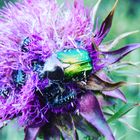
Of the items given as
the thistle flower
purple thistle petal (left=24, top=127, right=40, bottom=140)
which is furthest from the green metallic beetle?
purple thistle petal (left=24, top=127, right=40, bottom=140)

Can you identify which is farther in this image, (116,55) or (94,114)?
(116,55)

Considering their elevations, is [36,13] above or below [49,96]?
above

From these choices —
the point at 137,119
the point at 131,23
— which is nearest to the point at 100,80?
the point at 137,119

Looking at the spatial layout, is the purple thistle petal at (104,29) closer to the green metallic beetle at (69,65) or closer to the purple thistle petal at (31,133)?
the green metallic beetle at (69,65)

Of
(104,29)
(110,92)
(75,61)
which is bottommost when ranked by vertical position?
(110,92)

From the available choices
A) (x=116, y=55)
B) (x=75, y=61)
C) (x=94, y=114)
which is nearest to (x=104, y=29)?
(x=116, y=55)

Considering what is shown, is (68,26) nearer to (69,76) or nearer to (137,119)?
(69,76)

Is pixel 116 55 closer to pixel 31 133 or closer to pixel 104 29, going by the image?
pixel 104 29
